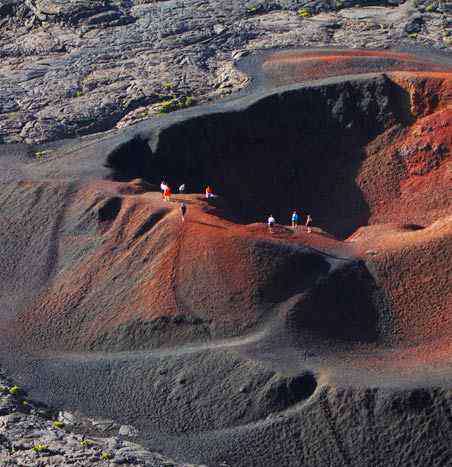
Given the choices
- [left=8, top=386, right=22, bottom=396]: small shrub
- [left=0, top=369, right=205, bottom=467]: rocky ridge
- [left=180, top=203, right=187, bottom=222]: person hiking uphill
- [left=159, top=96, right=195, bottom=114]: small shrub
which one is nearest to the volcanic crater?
[left=180, top=203, right=187, bottom=222]: person hiking uphill

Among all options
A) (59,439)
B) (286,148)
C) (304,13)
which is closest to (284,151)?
(286,148)

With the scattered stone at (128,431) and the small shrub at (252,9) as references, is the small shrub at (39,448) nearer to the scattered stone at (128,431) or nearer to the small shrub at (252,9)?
the scattered stone at (128,431)

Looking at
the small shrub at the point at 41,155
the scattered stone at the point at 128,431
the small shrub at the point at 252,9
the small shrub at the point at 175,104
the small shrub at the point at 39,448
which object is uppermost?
the small shrub at the point at 252,9

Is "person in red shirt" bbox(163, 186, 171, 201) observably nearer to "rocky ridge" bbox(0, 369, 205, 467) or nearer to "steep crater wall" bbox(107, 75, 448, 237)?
"steep crater wall" bbox(107, 75, 448, 237)

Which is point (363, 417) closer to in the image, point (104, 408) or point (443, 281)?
point (443, 281)

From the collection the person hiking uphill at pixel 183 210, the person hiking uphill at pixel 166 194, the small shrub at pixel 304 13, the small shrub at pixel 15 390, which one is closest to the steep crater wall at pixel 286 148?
the person hiking uphill at pixel 166 194

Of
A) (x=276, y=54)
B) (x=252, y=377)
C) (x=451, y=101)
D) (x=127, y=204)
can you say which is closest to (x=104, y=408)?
(x=252, y=377)

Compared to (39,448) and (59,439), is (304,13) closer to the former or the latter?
(59,439)
